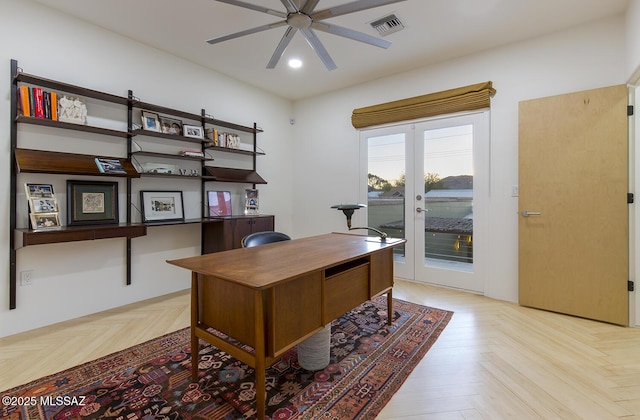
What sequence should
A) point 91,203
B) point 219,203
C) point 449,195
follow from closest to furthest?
point 91,203
point 449,195
point 219,203

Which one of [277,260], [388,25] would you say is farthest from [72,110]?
[388,25]

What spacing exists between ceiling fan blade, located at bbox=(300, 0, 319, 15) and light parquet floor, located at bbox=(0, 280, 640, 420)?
251cm

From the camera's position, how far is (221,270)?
155cm

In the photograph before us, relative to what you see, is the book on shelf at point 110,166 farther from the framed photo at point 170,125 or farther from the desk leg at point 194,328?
the desk leg at point 194,328

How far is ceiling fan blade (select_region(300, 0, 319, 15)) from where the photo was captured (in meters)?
1.92

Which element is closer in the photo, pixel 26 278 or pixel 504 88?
pixel 26 278

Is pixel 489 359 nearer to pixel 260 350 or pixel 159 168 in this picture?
pixel 260 350

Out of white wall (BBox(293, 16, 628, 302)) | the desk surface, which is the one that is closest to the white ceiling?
white wall (BBox(293, 16, 628, 302))

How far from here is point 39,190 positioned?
2.48 metres

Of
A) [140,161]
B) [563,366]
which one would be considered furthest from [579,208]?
[140,161]

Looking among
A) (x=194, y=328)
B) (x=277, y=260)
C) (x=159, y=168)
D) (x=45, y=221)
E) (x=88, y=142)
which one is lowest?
(x=194, y=328)

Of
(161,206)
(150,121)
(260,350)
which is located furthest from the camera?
(161,206)

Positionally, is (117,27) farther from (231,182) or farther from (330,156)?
(330,156)

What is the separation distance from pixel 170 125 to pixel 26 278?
1.96m
